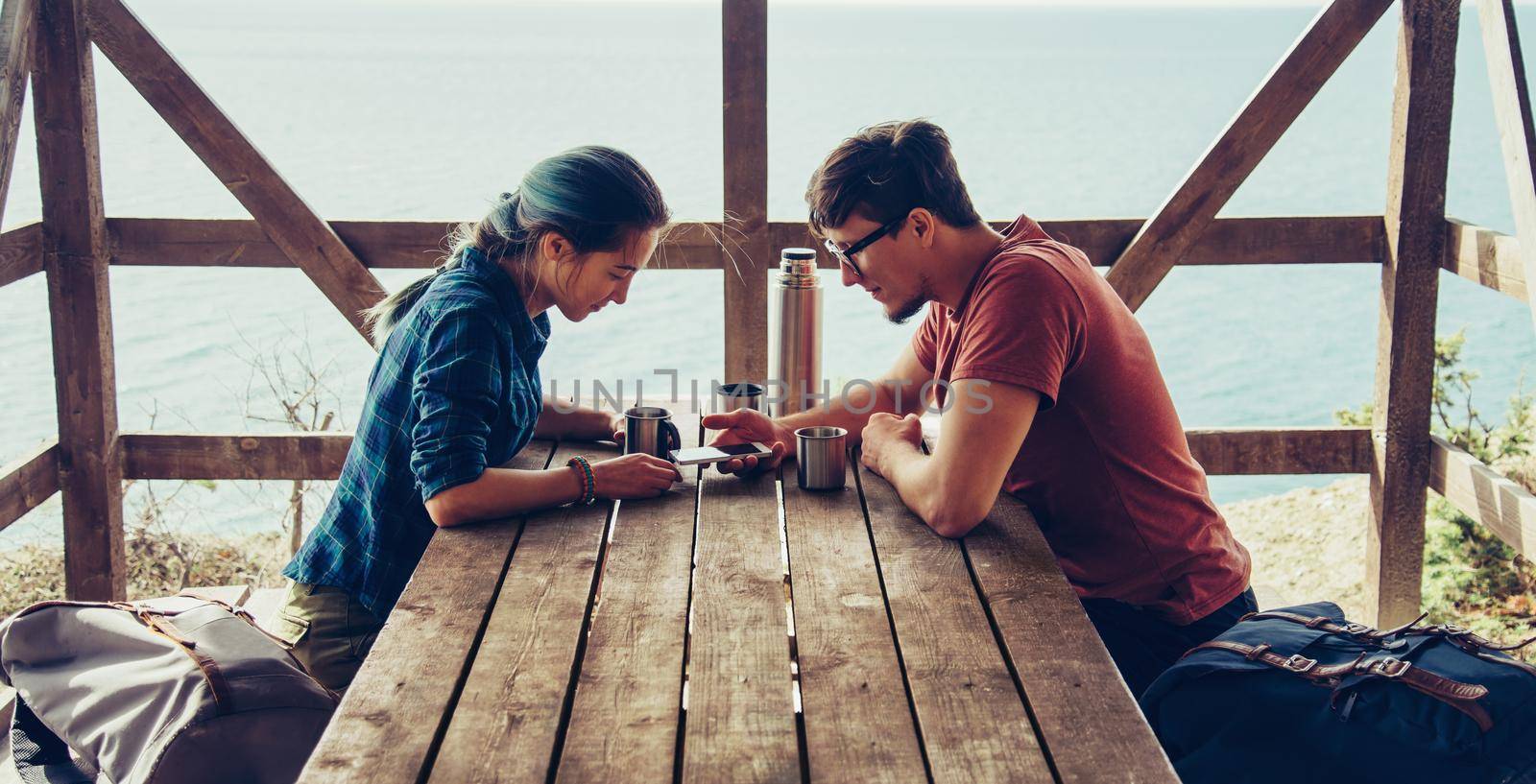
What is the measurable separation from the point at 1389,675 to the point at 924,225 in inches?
38.5

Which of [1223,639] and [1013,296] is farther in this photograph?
[1013,296]

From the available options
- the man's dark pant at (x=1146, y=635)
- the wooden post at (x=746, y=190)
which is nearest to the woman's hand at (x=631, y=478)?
the man's dark pant at (x=1146, y=635)

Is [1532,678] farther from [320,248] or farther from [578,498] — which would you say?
[320,248]

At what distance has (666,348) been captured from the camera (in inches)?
424

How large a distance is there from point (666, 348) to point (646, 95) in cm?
1278

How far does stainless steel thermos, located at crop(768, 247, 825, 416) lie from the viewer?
8.15 feet

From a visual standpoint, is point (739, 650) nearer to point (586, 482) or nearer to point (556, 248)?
point (586, 482)

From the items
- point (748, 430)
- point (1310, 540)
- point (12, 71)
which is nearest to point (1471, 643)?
point (748, 430)

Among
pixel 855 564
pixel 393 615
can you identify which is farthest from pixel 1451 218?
pixel 393 615

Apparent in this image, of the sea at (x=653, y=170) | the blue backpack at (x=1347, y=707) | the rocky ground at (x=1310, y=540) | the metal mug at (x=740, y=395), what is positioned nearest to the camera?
the blue backpack at (x=1347, y=707)

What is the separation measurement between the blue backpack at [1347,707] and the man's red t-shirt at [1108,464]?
28 centimetres

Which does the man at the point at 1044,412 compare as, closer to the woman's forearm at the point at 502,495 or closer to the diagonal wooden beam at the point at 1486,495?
the woman's forearm at the point at 502,495

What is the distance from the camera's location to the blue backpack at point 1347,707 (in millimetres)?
1449

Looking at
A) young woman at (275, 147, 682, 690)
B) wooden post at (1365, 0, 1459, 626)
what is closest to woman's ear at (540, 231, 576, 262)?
young woman at (275, 147, 682, 690)
